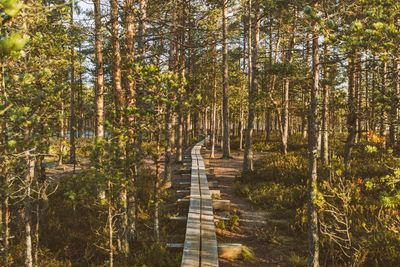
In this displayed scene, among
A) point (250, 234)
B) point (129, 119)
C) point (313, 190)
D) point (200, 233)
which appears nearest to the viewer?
point (313, 190)

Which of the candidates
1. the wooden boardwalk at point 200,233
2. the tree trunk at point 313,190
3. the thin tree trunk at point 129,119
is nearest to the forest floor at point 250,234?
the wooden boardwalk at point 200,233

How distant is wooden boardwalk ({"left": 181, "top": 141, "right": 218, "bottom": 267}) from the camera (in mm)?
5414

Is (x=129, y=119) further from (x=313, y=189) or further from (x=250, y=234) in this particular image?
(x=250, y=234)

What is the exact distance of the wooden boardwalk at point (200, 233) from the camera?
5.41 meters

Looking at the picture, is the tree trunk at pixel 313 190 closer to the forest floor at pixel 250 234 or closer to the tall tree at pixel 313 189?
the tall tree at pixel 313 189

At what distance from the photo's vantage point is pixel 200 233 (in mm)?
6621

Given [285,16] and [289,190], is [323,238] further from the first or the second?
[285,16]

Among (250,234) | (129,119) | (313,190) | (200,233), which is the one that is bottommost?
(250,234)

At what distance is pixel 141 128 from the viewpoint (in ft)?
18.4

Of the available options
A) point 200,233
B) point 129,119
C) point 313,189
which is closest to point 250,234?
point 200,233

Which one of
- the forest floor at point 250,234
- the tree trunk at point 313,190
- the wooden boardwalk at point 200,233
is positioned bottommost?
the forest floor at point 250,234

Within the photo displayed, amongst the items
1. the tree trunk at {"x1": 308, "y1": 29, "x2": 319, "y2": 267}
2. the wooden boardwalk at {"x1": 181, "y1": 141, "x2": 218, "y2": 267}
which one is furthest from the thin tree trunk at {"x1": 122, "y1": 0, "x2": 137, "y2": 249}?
the tree trunk at {"x1": 308, "y1": 29, "x2": 319, "y2": 267}

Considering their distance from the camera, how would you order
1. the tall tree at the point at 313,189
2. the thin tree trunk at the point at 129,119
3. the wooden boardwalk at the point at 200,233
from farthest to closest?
1. the thin tree trunk at the point at 129,119
2. the wooden boardwalk at the point at 200,233
3. the tall tree at the point at 313,189

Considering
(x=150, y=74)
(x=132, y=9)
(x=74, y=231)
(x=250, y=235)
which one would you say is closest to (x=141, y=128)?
(x=150, y=74)
